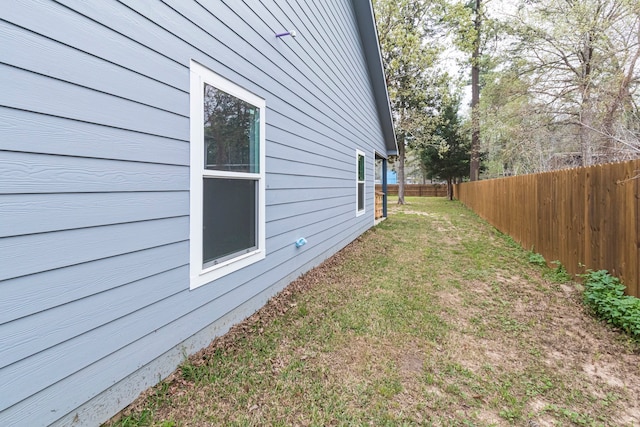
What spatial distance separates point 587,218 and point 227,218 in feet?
14.6

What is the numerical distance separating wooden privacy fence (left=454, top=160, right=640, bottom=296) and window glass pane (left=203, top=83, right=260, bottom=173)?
3.95 m

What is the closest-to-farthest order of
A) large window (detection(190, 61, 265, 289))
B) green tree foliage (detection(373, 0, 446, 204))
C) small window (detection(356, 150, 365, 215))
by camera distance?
large window (detection(190, 61, 265, 289)), small window (detection(356, 150, 365, 215)), green tree foliage (detection(373, 0, 446, 204))

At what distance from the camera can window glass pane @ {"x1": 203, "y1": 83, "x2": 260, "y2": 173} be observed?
2597 mm

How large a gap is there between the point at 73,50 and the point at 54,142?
19.8 inches

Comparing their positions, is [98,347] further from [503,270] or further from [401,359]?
[503,270]

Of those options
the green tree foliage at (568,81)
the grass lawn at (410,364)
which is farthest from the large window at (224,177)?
the green tree foliage at (568,81)

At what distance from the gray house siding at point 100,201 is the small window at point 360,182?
203 inches

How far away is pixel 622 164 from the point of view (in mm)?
3371

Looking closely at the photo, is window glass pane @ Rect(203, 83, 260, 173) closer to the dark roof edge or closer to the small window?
the small window

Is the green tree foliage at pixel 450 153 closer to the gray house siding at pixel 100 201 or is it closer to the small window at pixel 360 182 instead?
the small window at pixel 360 182

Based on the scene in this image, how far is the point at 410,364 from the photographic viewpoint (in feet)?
8.24

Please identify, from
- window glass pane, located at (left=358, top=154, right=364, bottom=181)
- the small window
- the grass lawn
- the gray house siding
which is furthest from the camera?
window glass pane, located at (left=358, top=154, right=364, bottom=181)

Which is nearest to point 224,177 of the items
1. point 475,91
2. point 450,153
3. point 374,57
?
point 374,57

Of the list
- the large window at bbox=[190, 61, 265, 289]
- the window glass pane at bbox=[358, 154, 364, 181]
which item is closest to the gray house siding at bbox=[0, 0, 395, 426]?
the large window at bbox=[190, 61, 265, 289]
